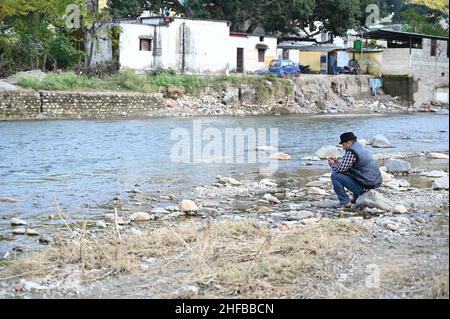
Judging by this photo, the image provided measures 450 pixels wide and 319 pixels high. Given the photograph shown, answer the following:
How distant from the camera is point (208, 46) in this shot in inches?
1754

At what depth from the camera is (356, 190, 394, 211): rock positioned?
34.0ft

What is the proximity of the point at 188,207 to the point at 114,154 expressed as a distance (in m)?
8.90

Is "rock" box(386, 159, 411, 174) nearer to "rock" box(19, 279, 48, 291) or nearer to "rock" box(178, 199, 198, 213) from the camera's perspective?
"rock" box(178, 199, 198, 213)

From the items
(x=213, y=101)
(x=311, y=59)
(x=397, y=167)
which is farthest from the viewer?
(x=311, y=59)

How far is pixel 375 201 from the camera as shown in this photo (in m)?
10.4

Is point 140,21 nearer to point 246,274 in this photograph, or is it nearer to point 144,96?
point 144,96

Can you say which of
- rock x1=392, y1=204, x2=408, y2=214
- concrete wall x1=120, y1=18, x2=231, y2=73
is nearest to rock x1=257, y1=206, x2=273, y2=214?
rock x1=392, y1=204, x2=408, y2=214

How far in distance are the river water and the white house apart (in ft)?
33.4

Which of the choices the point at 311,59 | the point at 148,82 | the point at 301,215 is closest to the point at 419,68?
the point at 311,59

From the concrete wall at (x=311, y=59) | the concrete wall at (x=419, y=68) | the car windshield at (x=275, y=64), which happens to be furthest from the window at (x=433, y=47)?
the car windshield at (x=275, y=64)

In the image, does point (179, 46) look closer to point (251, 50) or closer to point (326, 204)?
point (251, 50)

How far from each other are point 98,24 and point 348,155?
1211 inches

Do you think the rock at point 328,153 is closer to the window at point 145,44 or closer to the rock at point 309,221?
the rock at point 309,221
